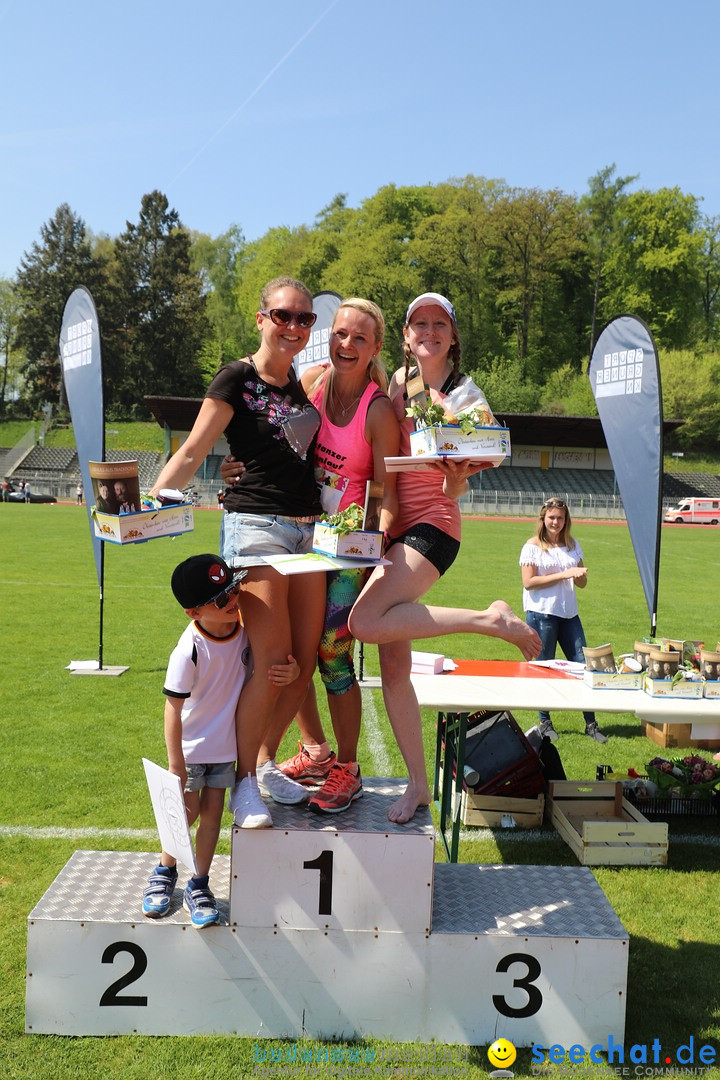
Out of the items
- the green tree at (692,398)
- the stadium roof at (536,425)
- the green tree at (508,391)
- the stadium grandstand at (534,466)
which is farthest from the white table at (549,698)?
the green tree at (692,398)

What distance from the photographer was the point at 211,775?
3.55 m

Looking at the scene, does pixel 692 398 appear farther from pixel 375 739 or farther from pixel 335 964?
pixel 335 964

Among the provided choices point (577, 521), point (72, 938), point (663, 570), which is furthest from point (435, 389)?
point (577, 521)

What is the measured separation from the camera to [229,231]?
286 feet

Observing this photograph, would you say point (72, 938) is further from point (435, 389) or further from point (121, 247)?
point (121, 247)

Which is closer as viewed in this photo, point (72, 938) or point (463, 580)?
point (72, 938)

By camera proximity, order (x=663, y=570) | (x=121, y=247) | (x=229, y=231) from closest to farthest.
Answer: (x=663, y=570) → (x=121, y=247) → (x=229, y=231)

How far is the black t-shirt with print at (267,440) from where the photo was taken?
3.53 meters

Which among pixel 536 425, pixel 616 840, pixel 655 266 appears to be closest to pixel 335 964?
pixel 616 840

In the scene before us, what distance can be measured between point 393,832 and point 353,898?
0.29 m

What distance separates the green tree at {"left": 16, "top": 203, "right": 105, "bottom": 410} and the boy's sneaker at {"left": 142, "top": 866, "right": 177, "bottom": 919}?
7429 centimetres

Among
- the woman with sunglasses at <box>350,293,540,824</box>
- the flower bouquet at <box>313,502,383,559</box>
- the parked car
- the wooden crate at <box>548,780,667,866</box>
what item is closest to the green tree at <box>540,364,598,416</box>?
the parked car

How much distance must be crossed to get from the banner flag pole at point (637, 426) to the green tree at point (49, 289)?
70497mm

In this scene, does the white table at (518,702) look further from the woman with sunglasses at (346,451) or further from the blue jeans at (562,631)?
the blue jeans at (562,631)
